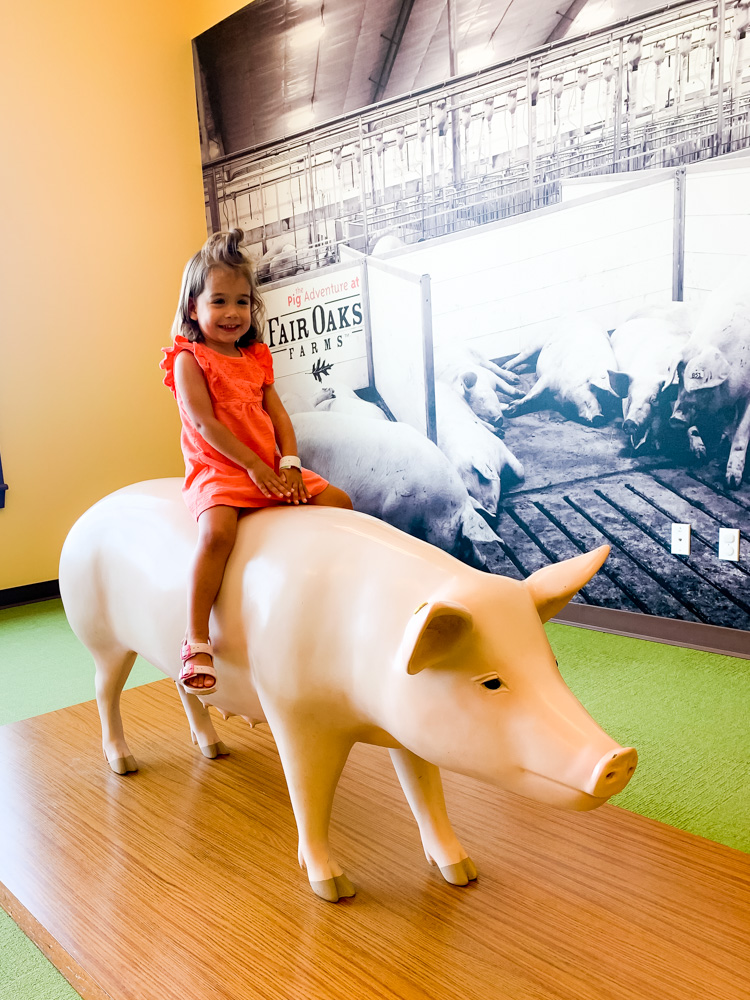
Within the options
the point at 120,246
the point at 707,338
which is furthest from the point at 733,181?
the point at 120,246

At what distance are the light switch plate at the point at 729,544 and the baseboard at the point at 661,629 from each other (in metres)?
0.25

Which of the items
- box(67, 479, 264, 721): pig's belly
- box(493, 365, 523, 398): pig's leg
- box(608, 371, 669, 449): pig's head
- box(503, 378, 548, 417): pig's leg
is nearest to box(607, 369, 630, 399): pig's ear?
box(608, 371, 669, 449): pig's head

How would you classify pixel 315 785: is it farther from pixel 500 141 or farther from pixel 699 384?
pixel 500 141

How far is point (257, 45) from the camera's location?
13.5 feet

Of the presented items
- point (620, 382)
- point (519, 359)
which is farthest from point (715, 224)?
point (519, 359)

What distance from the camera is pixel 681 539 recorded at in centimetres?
281

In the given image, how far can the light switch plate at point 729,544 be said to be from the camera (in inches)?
105

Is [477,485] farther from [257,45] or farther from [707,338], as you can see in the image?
[257,45]

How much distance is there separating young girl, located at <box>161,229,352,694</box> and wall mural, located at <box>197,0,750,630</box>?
5.28 feet

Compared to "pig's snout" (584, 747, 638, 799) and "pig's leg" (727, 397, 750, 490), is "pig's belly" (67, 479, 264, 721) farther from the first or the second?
"pig's leg" (727, 397, 750, 490)

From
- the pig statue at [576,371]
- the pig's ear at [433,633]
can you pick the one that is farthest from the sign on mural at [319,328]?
the pig's ear at [433,633]

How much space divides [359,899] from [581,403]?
216 centimetres

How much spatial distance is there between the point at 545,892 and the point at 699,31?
103 inches

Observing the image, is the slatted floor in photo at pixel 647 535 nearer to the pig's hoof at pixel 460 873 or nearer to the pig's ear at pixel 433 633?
the pig's hoof at pixel 460 873
